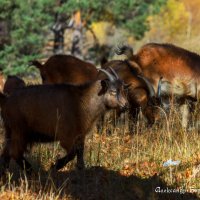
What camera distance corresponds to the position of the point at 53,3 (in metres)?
30.0

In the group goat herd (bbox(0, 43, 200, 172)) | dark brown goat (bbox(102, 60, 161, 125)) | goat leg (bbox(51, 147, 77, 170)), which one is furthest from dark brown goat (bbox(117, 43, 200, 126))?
goat leg (bbox(51, 147, 77, 170))

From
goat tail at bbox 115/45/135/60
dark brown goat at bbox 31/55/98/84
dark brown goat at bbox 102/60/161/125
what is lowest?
dark brown goat at bbox 102/60/161/125

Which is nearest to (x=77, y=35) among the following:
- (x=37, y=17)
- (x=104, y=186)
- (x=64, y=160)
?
(x=37, y=17)

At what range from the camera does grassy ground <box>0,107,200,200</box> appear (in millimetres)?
7067

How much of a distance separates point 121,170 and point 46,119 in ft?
3.78

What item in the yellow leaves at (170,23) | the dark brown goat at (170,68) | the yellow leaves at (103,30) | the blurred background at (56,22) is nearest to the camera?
the dark brown goat at (170,68)

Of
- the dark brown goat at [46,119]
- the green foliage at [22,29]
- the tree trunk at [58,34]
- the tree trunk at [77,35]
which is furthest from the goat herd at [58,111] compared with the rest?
the tree trunk at [58,34]

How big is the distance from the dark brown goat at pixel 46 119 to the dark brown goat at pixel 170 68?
156 inches

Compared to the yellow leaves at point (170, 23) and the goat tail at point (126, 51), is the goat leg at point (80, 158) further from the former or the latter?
the yellow leaves at point (170, 23)

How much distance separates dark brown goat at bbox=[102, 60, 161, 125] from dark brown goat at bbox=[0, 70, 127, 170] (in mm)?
3582

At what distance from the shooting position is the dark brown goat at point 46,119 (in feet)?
26.4

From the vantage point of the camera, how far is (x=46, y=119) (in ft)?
26.8

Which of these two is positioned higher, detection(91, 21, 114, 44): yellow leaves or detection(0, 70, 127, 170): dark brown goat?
detection(91, 21, 114, 44): yellow leaves

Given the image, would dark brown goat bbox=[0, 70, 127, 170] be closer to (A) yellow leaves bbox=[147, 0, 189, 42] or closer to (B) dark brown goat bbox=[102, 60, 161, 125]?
(B) dark brown goat bbox=[102, 60, 161, 125]
